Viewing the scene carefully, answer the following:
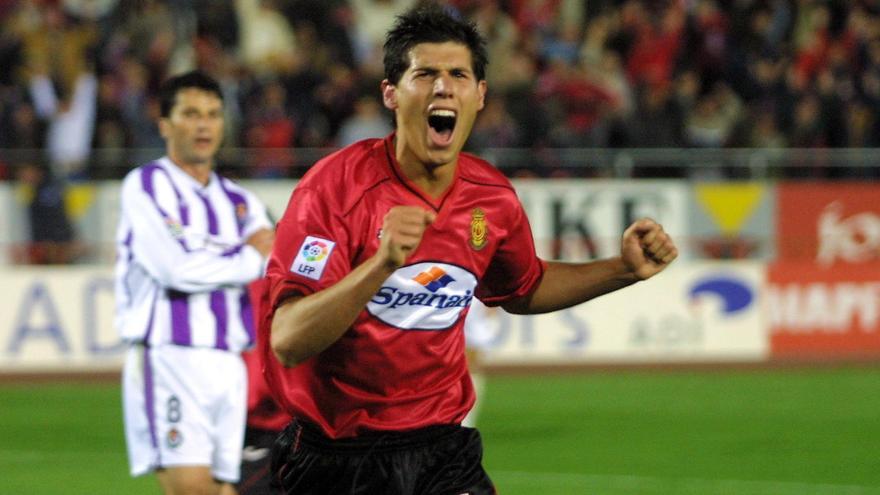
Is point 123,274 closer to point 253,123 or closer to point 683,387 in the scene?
point 683,387

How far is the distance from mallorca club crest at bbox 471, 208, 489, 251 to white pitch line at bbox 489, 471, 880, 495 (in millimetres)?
5069

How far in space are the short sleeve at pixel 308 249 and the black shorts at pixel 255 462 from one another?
2650 millimetres

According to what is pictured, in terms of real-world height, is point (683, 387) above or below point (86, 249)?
below

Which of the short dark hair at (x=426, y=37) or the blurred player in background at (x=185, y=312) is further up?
the short dark hair at (x=426, y=37)

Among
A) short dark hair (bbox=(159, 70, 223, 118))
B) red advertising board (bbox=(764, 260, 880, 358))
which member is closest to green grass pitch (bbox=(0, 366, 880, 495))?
red advertising board (bbox=(764, 260, 880, 358))

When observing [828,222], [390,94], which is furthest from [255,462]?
[828,222]

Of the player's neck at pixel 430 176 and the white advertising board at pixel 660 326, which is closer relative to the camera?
the player's neck at pixel 430 176

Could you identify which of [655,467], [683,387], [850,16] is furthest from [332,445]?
[850,16]

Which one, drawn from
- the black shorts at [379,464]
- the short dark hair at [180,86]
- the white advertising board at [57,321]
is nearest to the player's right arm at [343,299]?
the black shorts at [379,464]

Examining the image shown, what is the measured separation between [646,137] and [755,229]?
1.55 m

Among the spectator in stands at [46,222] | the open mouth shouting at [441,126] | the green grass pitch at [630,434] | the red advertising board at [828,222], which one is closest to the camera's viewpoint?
the open mouth shouting at [441,126]

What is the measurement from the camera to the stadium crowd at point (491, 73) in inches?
612

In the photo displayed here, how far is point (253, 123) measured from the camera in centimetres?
1576

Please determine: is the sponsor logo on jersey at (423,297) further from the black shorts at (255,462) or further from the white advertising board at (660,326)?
the white advertising board at (660,326)
